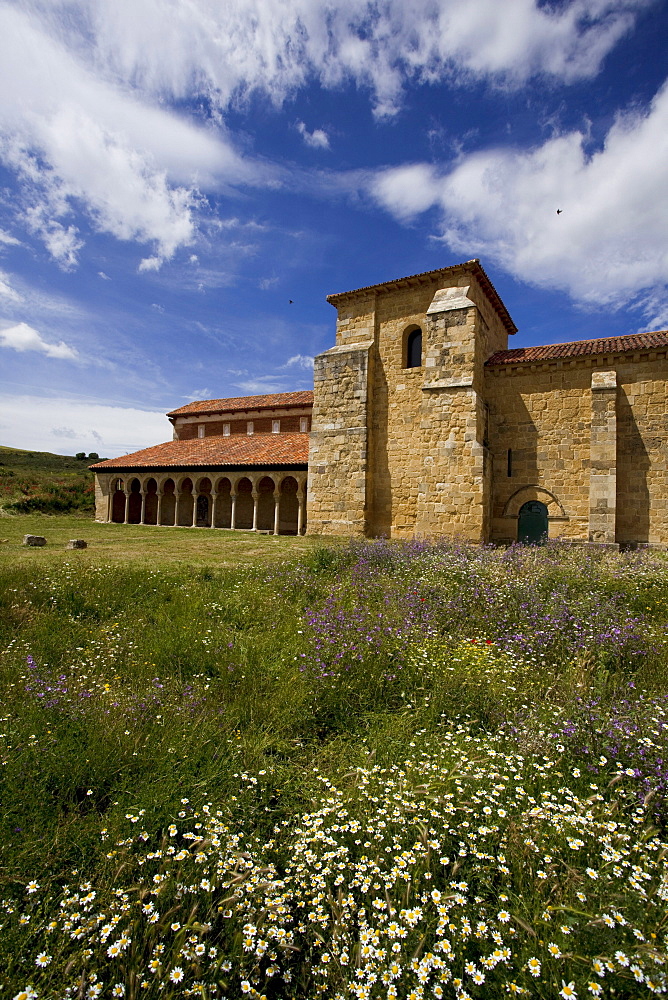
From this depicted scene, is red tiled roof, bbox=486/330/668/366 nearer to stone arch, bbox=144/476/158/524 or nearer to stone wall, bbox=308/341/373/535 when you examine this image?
stone wall, bbox=308/341/373/535

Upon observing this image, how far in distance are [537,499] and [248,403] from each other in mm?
20080

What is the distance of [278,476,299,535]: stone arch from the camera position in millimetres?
24688

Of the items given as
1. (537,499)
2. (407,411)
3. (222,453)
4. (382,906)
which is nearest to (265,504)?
(222,453)

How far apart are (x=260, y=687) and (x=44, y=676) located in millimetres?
2128

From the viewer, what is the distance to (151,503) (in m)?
28.8

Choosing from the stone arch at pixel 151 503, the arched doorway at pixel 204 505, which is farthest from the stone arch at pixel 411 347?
the stone arch at pixel 151 503

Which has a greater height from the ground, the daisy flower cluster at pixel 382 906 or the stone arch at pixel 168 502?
the stone arch at pixel 168 502

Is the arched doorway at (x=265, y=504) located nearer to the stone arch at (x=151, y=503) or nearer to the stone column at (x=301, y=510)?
the stone column at (x=301, y=510)

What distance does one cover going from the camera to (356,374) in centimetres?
1656

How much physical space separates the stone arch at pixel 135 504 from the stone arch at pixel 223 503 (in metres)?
5.61

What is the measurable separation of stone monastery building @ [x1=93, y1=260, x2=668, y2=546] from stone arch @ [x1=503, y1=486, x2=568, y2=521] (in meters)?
0.03

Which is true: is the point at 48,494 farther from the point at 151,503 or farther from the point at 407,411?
the point at 407,411

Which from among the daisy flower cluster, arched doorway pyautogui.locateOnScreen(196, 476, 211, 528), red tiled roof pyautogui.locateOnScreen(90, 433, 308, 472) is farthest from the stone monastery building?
the daisy flower cluster

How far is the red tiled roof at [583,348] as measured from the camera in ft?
45.9
